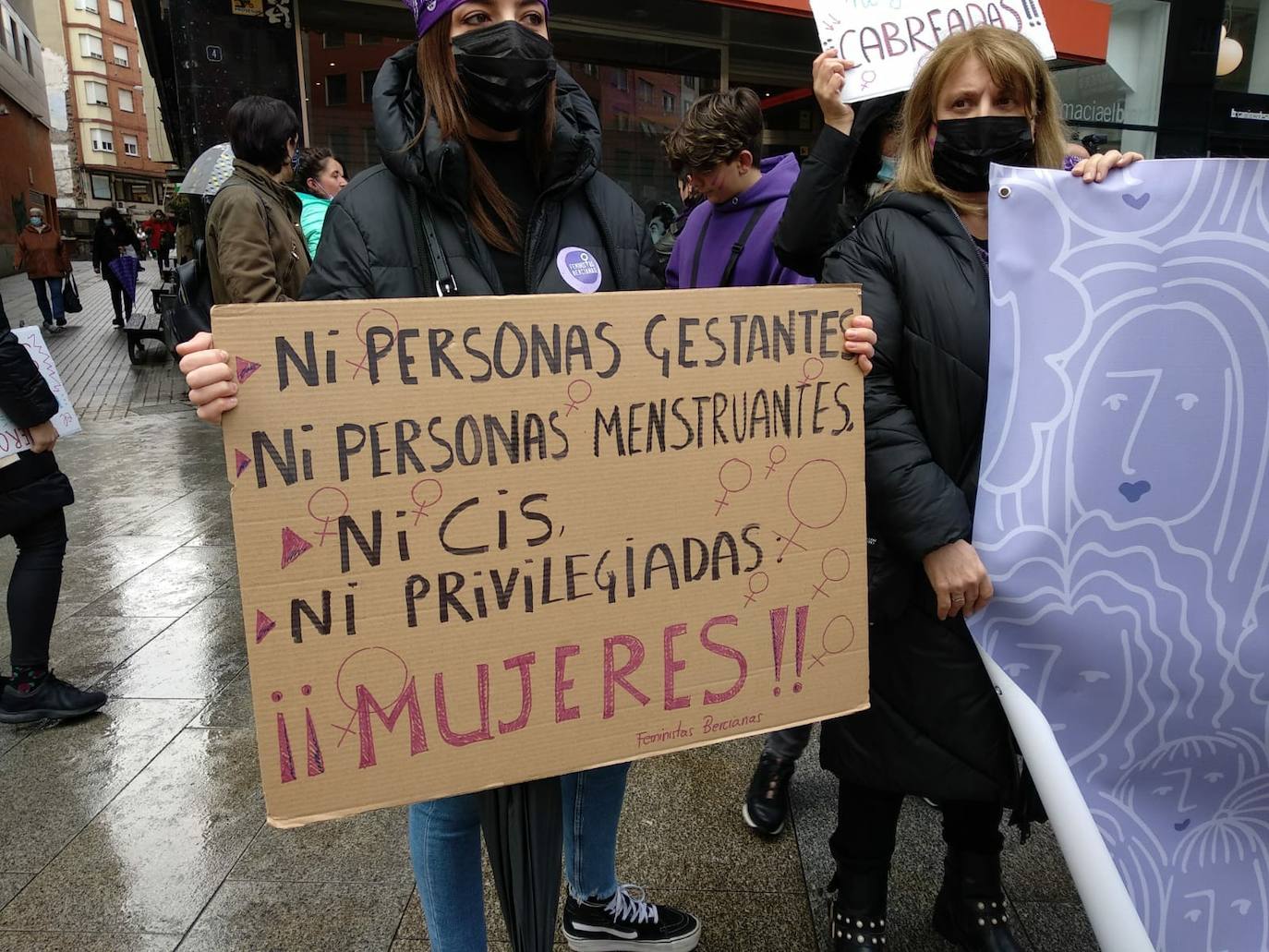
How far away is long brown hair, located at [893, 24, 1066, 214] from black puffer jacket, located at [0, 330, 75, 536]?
276 centimetres

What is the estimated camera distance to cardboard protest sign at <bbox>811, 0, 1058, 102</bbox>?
81.0 inches

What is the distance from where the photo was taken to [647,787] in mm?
2809

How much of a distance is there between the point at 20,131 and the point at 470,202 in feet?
123

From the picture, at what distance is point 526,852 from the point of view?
1589 millimetres

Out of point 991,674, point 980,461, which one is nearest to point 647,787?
point 991,674

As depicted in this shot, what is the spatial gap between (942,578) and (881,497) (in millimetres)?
182

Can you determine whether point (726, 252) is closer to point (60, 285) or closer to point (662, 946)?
point (662, 946)

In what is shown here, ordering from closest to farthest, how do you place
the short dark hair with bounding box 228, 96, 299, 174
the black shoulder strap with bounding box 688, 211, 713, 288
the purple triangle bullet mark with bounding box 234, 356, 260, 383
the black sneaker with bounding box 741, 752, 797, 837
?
the purple triangle bullet mark with bounding box 234, 356, 260, 383
the black sneaker with bounding box 741, 752, 797, 837
the black shoulder strap with bounding box 688, 211, 713, 288
the short dark hair with bounding box 228, 96, 299, 174

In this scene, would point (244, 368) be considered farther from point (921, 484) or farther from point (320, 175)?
point (320, 175)

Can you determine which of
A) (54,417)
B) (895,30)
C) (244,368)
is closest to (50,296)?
(54,417)

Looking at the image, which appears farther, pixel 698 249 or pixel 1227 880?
pixel 698 249

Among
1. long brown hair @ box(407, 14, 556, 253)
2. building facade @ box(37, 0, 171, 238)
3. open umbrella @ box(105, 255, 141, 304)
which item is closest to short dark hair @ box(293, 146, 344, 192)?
long brown hair @ box(407, 14, 556, 253)

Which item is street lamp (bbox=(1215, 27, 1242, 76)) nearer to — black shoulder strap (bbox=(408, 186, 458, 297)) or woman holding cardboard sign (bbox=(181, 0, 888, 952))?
woman holding cardboard sign (bbox=(181, 0, 888, 952))

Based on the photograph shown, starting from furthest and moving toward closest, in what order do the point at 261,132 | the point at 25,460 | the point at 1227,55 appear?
1. the point at 1227,55
2. the point at 261,132
3. the point at 25,460
